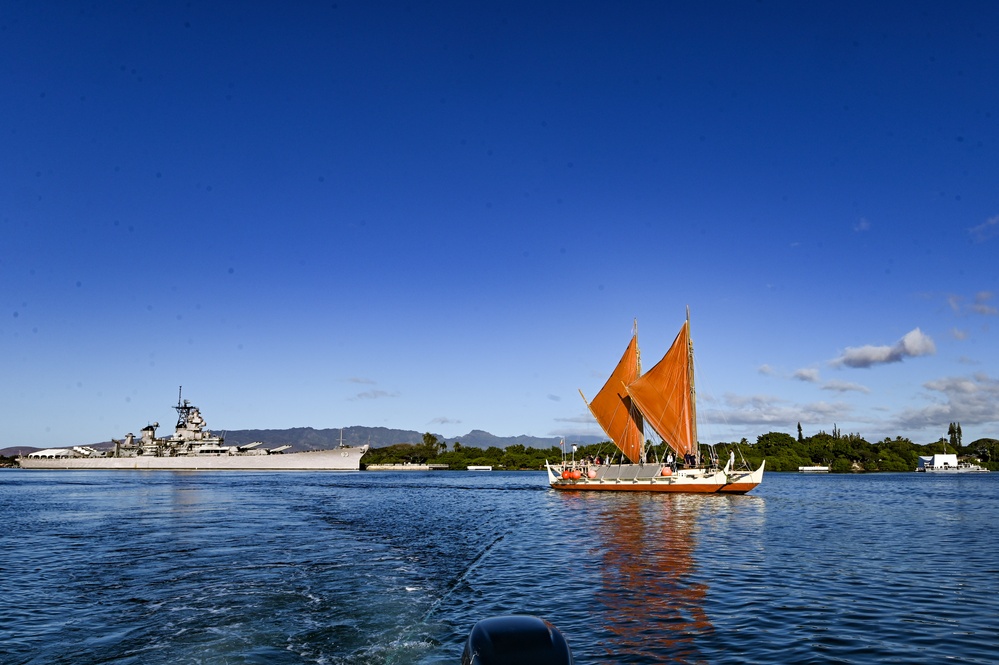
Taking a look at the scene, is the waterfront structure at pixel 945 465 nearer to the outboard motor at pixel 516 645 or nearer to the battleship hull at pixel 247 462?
the battleship hull at pixel 247 462

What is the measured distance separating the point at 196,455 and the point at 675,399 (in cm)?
13458

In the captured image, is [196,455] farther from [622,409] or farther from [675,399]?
[675,399]

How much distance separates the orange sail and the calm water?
32967 millimetres

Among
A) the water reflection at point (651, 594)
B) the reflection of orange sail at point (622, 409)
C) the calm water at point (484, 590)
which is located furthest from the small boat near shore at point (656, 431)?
the water reflection at point (651, 594)

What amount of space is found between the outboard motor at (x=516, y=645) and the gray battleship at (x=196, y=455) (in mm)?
166741

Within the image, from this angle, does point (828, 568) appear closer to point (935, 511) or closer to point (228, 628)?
point (228, 628)

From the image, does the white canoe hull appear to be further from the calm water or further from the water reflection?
the water reflection

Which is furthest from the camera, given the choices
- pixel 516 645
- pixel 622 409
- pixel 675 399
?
pixel 622 409

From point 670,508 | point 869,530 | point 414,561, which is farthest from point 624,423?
point 414,561

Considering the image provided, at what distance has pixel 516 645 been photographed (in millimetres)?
6730

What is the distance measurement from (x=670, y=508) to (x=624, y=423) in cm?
2855

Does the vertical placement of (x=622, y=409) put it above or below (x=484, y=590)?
above

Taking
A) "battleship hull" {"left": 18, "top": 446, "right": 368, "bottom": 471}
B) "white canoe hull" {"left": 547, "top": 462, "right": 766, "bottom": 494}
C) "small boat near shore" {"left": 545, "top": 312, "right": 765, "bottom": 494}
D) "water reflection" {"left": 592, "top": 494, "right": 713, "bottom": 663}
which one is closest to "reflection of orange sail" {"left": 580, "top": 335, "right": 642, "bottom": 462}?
"small boat near shore" {"left": 545, "top": 312, "right": 765, "bottom": 494}

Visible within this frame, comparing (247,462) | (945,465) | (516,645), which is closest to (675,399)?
(516,645)
